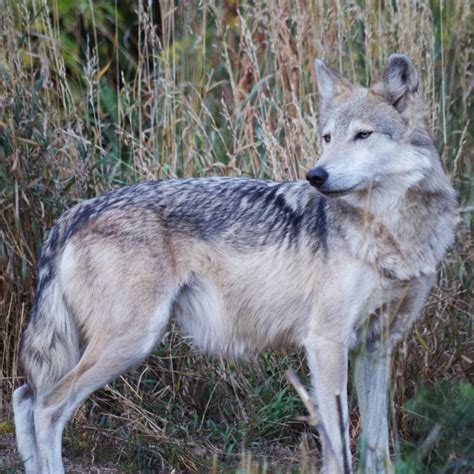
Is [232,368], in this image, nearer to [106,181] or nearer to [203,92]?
[106,181]

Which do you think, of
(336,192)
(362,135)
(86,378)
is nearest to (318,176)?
(336,192)

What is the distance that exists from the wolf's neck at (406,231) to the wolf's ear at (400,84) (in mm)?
396

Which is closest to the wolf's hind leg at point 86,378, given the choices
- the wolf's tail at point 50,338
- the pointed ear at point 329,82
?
the wolf's tail at point 50,338

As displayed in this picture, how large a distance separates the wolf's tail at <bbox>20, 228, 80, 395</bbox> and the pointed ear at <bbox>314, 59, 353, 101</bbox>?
156 centimetres

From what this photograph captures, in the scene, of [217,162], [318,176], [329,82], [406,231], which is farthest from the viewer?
[217,162]

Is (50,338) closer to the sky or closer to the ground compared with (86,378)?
closer to the sky

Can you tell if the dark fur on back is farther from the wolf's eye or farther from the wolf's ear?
the wolf's ear

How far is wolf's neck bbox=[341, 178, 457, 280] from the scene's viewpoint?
4293 mm

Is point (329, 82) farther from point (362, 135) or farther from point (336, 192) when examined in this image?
point (336, 192)

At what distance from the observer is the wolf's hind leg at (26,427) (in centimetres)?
449

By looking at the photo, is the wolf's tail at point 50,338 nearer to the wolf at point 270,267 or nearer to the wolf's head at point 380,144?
the wolf at point 270,267

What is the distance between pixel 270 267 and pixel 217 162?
1.55 meters

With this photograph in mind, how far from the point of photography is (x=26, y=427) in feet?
15.0

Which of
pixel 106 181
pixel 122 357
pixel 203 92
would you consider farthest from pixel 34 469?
pixel 203 92
